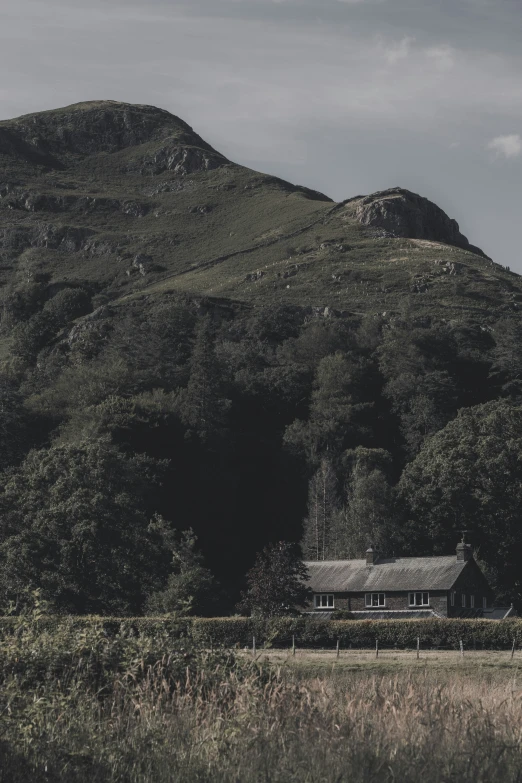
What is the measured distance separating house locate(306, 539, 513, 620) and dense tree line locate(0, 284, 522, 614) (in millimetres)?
7001

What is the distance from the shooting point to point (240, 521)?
100m

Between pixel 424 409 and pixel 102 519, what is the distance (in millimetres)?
51099

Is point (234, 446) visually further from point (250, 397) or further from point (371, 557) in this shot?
point (371, 557)

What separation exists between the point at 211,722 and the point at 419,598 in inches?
2269

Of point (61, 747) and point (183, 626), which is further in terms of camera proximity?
point (183, 626)

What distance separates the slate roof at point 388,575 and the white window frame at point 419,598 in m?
0.50

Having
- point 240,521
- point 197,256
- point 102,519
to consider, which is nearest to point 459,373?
point 240,521

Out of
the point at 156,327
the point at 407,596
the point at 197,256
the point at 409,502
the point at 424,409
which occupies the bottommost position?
the point at 407,596

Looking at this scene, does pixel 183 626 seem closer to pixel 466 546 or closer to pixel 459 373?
pixel 466 546

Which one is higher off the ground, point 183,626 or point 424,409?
point 424,409

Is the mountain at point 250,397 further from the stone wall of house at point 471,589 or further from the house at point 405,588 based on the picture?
the stone wall of house at point 471,589

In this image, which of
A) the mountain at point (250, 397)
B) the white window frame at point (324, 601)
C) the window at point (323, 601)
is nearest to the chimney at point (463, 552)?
the white window frame at point (324, 601)

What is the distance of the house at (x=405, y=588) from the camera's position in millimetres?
68438

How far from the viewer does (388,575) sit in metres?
70.4
